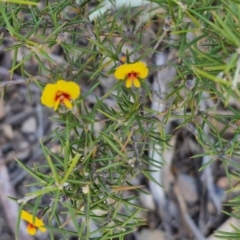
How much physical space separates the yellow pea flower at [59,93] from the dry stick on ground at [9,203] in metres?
1.20

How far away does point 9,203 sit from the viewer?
205cm

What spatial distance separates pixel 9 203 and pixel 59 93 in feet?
4.05

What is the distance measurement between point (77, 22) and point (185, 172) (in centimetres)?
116

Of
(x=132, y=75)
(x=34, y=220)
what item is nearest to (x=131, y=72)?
(x=132, y=75)

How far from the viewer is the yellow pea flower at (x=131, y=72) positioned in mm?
1021

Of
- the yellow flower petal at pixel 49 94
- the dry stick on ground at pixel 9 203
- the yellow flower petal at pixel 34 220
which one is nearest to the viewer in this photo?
the yellow flower petal at pixel 49 94

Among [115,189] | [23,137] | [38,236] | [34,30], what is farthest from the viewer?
[23,137]

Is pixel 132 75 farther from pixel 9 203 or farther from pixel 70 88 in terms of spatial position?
pixel 9 203

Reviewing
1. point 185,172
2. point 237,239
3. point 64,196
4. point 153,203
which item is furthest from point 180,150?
point 64,196

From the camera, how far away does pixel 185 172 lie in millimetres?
2125

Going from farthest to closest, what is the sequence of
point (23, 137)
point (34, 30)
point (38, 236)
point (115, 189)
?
point (23, 137), point (38, 236), point (115, 189), point (34, 30)

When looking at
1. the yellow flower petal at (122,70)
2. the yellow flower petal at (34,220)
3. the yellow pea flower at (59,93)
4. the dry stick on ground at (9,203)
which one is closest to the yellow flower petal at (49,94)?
the yellow pea flower at (59,93)

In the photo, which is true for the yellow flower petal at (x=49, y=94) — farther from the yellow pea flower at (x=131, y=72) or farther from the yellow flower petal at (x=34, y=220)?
the yellow flower petal at (x=34, y=220)

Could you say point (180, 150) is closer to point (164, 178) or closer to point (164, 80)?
point (164, 178)
